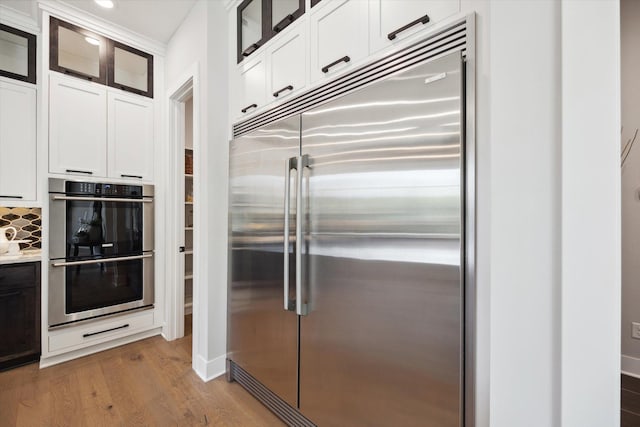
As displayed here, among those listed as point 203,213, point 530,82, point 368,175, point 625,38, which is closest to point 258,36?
point 203,213

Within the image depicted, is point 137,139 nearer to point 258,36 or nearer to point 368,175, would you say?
point 258,36

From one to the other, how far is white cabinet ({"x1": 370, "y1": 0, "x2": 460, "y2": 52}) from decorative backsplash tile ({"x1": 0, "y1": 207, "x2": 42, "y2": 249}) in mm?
3329

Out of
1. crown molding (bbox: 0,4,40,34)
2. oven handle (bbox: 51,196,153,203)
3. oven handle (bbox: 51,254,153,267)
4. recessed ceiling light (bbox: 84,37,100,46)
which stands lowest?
oven handle (bbox: 51,254,153,267)

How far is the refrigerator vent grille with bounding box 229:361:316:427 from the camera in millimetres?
Result: 1611

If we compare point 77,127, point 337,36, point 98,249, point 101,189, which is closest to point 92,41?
point 77,127

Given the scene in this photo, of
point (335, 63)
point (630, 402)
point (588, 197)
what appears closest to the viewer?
point (588, 197)

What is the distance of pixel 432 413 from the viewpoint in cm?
106

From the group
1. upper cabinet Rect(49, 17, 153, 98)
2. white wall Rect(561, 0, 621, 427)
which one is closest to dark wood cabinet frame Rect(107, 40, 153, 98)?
upper cabinet Rect(49, 17, 153, 98)

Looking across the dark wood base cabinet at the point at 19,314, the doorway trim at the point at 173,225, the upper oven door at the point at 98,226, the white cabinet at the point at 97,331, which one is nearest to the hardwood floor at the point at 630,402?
the doorway trim at the point at 173,225

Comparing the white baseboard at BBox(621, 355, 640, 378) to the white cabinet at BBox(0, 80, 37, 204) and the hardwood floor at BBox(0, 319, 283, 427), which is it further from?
the white cabinet at BBox(0, 80, 37, 204)

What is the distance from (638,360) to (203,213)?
3.22m

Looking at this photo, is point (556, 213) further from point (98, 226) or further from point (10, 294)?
point (10, 294)

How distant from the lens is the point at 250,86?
209 cm

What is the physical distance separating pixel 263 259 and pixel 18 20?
2.92 meters
